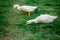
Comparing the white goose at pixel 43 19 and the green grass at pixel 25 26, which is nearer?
the green grass at pixel 25 26

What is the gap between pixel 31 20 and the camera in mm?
4105

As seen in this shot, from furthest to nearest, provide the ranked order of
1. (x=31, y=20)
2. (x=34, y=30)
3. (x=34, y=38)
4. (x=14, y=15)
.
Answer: (x=14, y=15) → (x=31, y=20) → (x=34, y=30) → (x=34, y=38)

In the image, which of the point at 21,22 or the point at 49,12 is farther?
the point at 49,12

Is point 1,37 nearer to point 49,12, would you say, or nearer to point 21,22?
Answer: point 21,22

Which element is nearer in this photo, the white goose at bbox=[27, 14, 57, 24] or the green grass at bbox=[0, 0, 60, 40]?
the green grass at bbox=[0, 0, 60, 40]

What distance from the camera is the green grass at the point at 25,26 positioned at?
3675 millimetres

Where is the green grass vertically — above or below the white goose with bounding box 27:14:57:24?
below

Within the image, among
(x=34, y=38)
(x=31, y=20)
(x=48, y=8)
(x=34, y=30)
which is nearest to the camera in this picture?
(x=34, y=38)

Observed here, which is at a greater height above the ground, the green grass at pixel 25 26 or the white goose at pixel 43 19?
the white goose at pixel 43 19

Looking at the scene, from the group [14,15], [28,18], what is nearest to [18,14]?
[14,15]

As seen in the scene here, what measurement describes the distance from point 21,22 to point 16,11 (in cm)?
71

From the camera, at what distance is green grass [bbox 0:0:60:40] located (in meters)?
3.67

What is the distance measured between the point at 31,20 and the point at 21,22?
0.65ft

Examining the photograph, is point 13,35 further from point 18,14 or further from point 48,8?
point 48,8
